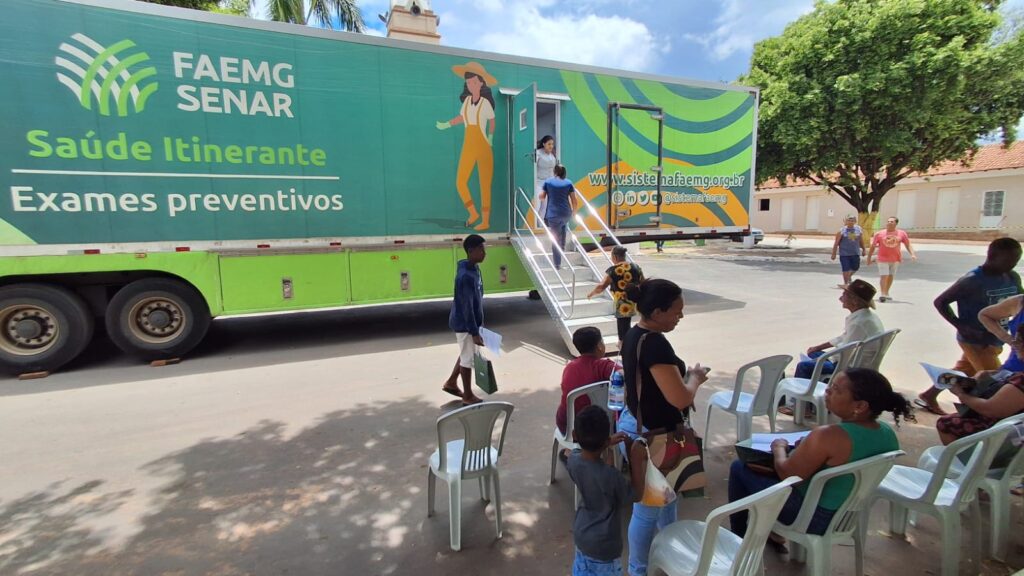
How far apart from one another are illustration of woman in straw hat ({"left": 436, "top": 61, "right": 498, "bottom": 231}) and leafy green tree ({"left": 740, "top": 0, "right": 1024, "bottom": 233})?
12601 mm

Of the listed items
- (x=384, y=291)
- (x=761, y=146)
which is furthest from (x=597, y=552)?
(x=761, y=146)

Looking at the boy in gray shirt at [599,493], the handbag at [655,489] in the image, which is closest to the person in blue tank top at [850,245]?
the handbag at [655,489]

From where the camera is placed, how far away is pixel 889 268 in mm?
9453

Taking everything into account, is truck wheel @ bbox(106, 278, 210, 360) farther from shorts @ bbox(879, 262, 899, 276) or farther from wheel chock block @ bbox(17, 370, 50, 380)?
shorts @ bbox(879, 262, 899, 276)

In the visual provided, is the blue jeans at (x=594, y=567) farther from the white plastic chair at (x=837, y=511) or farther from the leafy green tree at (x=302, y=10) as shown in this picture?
the leafy green tree at (x=302, y=10)

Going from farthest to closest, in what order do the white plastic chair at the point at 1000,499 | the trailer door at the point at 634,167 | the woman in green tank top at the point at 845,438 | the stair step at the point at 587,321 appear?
the trailer door at the point at 634,167 < the stair step at the point at 587,321 < the white plastic chair at the point at 1000,499 < the woman in green tank top at the point at 845,438

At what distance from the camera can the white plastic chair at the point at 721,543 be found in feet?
5.85

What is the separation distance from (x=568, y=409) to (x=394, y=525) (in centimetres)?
121

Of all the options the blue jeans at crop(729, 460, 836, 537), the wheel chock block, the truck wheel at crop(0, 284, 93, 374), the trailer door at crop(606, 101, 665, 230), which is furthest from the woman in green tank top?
the wheel chock block

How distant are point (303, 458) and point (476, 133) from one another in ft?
18.0

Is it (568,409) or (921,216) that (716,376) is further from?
(921,216)

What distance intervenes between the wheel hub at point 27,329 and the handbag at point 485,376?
216 inches

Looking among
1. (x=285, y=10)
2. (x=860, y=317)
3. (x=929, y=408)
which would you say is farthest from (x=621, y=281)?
(x=285, y=10)

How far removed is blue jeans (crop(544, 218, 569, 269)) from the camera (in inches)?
301
